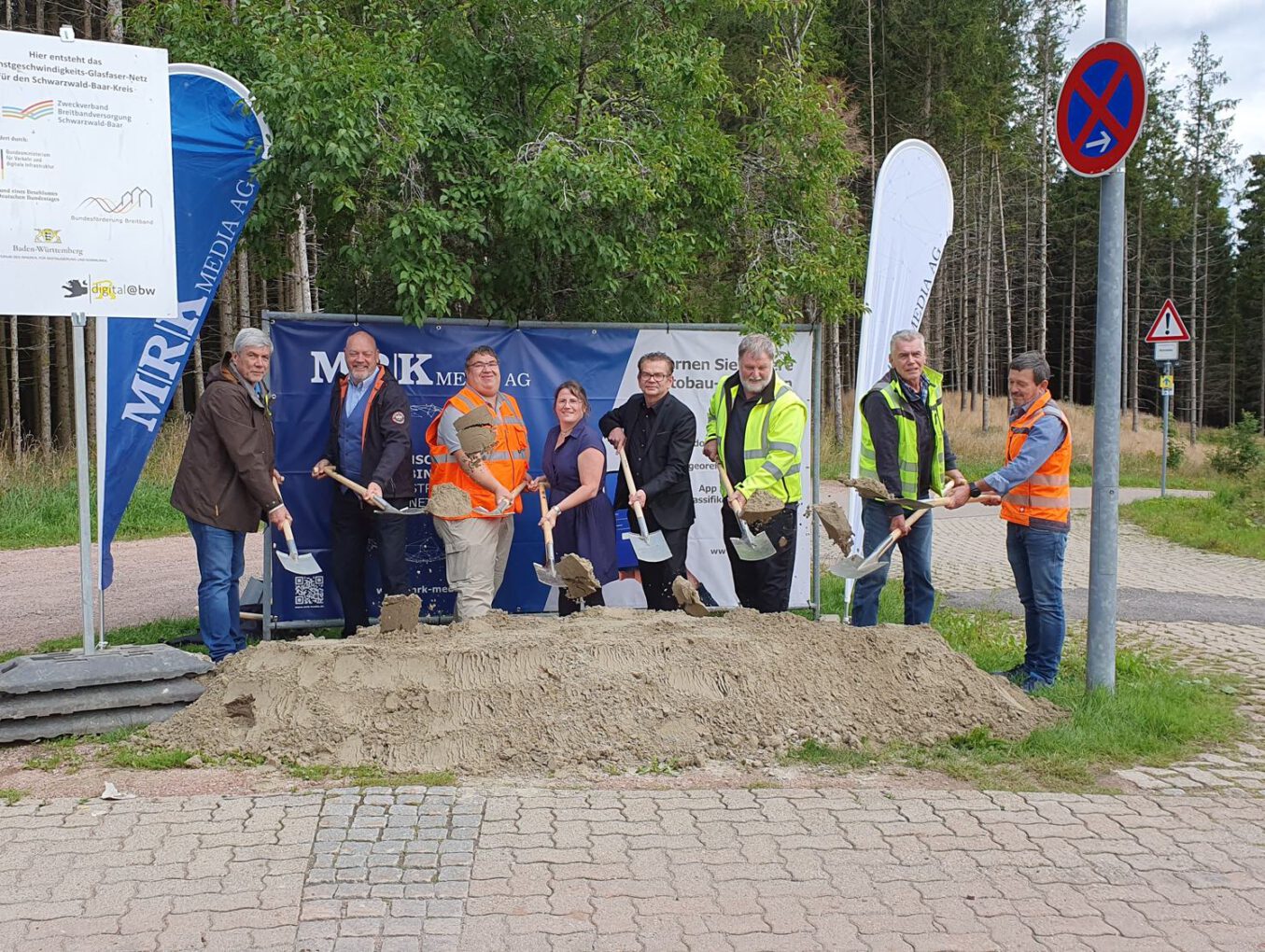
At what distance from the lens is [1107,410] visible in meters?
5.72

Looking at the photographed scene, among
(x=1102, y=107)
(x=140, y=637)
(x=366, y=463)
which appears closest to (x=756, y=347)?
(x=1102, y=107)

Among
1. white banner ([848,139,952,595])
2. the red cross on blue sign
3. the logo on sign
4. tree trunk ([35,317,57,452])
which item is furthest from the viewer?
tree trunk ([35,317,57,452])

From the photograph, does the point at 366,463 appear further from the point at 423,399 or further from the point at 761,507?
the point at 761,507

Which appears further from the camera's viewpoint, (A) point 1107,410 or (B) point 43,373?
(B) point 43,373

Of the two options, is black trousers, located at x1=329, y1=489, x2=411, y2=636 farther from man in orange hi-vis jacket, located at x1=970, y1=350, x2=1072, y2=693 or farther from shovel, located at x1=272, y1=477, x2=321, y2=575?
man in orange hi-vis jacket, located at x1=970, y1=350, x2=1072, y2=693

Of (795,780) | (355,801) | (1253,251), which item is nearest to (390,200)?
(355,801)

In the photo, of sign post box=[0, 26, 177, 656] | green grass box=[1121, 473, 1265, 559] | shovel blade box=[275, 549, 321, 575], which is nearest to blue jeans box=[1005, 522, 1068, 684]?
shovel blade box=[275, 549, 321, 575]

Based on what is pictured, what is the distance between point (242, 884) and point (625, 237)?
5067 millimetres

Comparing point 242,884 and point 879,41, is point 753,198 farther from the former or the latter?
point 879,41

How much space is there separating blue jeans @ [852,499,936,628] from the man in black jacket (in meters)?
3.04

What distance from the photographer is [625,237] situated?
740 centimetres

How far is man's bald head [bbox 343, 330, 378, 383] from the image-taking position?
674cm

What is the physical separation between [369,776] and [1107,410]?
4.34 metres

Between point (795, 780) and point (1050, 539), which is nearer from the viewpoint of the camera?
point (795, 780)
